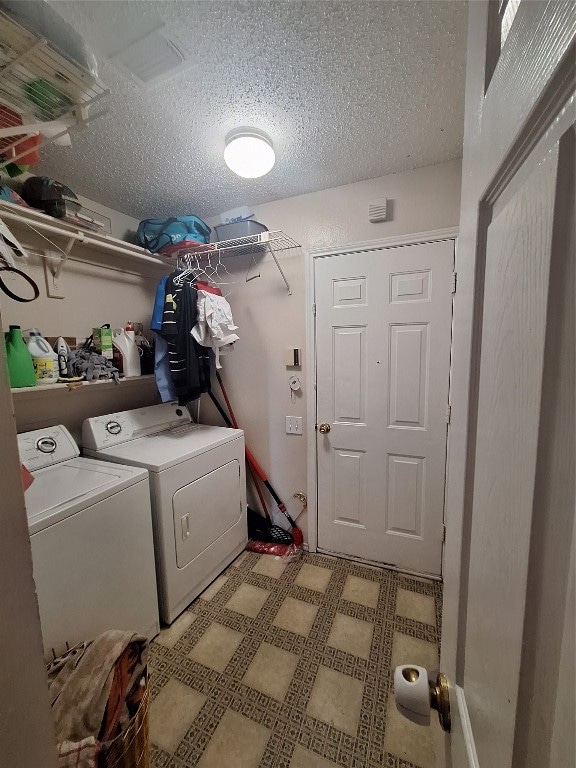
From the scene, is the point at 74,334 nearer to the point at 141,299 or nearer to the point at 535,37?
the point at 141,299

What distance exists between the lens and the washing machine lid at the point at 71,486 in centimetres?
120

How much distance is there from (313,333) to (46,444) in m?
1.72

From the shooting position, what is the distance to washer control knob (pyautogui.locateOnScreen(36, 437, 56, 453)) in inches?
64.7

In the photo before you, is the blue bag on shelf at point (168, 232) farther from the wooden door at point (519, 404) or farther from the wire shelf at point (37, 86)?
the wooden door at point (519, 404)

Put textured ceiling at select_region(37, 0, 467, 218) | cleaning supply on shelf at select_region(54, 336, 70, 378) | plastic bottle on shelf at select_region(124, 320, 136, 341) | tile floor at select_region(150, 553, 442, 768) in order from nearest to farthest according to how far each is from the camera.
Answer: textured ceiling at select_region(37, 0, 467, 218), tile floor at select_region(150, 553, 442, 768), cleaning supply on shelf at select_region(54, 336, 70, 378), plastic bottle on shelf at select_region(124, 320, 136, 341)

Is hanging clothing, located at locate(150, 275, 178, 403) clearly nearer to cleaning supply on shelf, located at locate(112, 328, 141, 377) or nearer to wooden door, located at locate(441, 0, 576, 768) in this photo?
cleaning supply on shelf, located at locate(112, 328, 141, 377)

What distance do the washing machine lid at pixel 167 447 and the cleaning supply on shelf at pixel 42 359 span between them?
0.51 meters

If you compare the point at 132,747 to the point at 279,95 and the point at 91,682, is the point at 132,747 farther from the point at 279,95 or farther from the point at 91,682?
the point at 279,95

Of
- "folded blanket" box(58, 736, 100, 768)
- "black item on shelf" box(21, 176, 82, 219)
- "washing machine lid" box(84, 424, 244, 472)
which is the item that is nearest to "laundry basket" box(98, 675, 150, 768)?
"folded blanket" box(58, 736, 100, 768)

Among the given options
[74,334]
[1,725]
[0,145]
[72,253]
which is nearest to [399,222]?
[0,145]

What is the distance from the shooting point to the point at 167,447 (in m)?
1.87

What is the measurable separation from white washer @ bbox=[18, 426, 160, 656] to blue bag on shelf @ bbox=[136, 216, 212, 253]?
4.45ft

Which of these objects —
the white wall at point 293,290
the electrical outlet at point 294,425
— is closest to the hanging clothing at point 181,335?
the white wall at point 293,290

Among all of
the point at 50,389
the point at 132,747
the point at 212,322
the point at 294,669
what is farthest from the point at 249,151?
the point at 294,669
